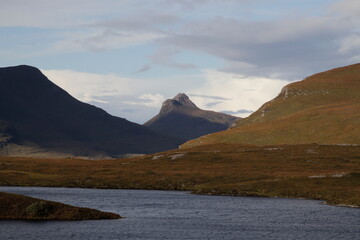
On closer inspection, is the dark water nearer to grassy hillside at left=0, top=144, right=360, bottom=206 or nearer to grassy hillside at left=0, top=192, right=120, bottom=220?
grassy hillside at left=0, top=192, right=120, bottom=220

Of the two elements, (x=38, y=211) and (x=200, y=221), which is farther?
(x=200, y=221)

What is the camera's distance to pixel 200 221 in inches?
3002

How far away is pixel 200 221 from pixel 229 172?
66.6 meters

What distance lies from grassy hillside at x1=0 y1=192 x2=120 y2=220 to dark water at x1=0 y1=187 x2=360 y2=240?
96.5 inches

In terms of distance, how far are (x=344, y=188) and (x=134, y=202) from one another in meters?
43.6

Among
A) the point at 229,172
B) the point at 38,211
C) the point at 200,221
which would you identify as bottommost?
the point at 200,221

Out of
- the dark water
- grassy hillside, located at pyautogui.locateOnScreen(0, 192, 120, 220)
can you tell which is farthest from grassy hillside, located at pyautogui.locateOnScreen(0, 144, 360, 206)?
grassy hillside, located at pyautogui.locateOnScreen(0, 192, 120, 220)

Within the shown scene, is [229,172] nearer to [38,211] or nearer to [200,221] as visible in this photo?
[200,221]

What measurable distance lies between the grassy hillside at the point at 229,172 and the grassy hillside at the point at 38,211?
145 feet

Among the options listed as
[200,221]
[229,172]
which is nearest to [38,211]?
[200,221]

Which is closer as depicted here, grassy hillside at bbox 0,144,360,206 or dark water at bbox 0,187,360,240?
dark water at bbox 0,187,360,240

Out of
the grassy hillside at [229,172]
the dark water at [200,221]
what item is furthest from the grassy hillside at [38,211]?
the grassy hillside at [229,172]

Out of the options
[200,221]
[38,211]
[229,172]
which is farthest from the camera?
[229,172]

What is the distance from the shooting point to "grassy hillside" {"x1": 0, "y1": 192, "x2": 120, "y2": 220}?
71.8 m
